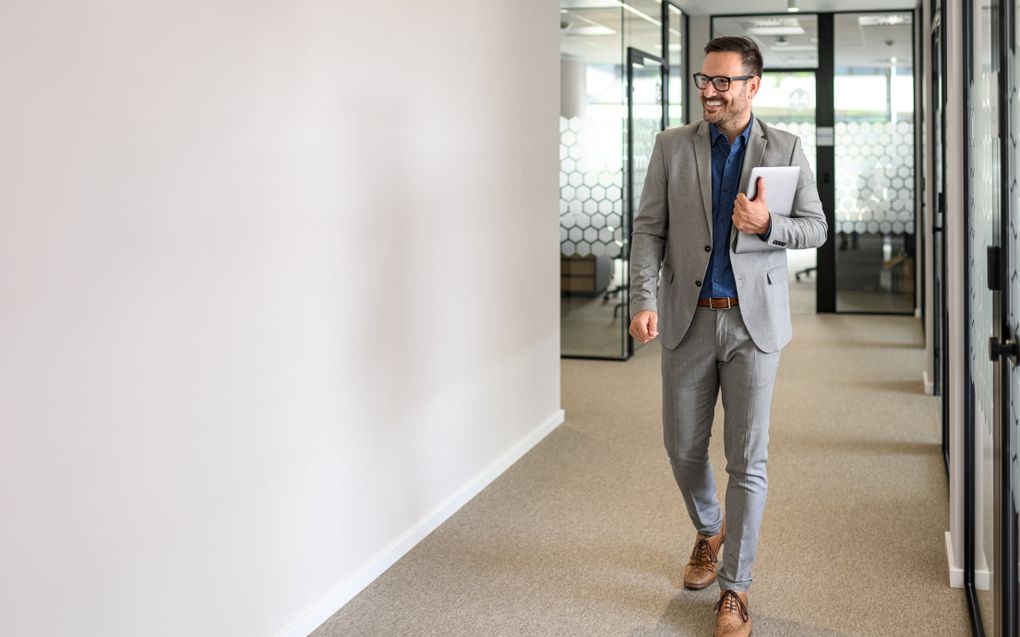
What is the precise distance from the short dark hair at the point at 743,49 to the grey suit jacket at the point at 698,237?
18 cm

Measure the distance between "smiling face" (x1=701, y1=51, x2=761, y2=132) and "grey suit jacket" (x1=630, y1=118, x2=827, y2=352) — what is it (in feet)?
0.29

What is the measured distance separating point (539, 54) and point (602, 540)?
2408 mm

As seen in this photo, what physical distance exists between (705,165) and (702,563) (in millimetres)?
1229

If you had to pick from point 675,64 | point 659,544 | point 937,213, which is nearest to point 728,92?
point 659,544

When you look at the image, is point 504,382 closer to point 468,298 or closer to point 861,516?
point 468,298

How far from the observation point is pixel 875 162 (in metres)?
9.99

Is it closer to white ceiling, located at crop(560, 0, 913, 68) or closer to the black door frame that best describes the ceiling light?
white ceiling, located at crop(560, 0, 913, 68)

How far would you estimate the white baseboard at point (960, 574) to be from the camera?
2971 millimetres

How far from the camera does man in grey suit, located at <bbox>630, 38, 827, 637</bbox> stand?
2982mm

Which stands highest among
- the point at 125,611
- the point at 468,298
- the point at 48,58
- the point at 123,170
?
the point at 48,58

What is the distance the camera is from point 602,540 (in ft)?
12.6

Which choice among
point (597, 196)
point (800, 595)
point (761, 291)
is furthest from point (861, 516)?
point (597, 196)

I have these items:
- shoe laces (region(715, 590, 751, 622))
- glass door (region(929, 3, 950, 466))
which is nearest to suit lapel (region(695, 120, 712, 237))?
shoe laces (region(715, 590, 751, 622))

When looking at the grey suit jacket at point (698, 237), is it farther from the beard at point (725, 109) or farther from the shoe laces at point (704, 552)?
the shoe laces at point (704, 552)
